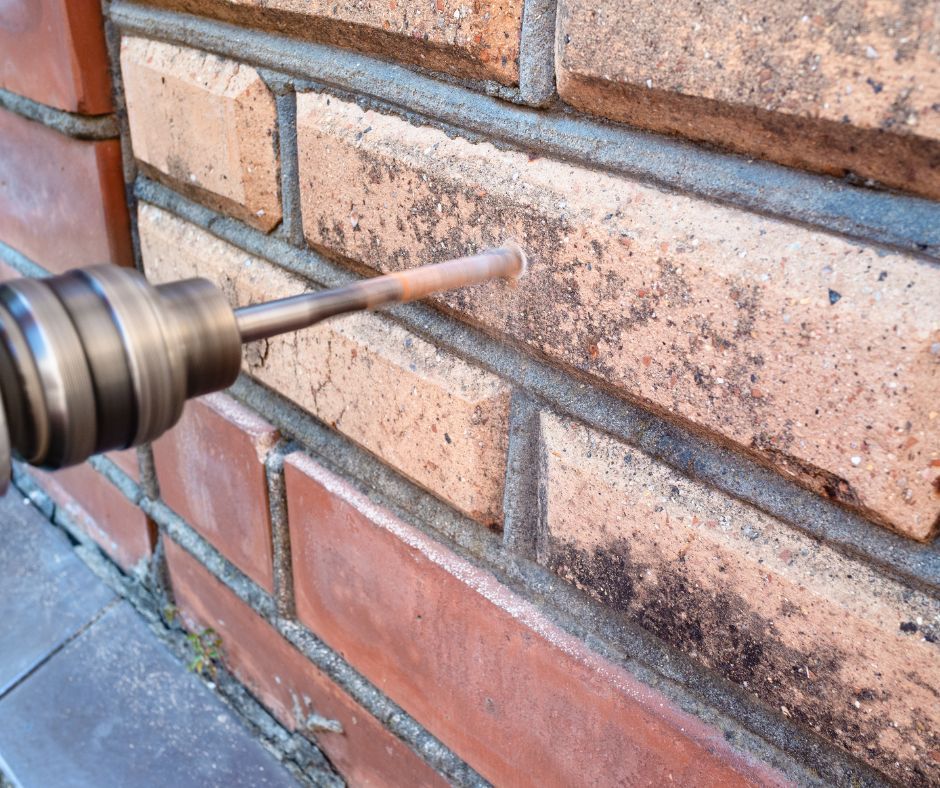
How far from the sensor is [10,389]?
310mm

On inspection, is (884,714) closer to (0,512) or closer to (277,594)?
(277,594)

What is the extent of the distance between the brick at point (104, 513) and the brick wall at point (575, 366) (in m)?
0.29

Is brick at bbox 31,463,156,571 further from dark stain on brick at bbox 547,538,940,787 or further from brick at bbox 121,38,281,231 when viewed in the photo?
dark stain on brick at bbox 547,538,940,787

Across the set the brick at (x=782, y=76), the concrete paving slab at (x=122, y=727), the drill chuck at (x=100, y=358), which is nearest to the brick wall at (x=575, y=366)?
the brick at (x=782, y=76)

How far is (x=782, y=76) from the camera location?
0.38 metres

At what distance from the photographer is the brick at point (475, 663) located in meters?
0.56

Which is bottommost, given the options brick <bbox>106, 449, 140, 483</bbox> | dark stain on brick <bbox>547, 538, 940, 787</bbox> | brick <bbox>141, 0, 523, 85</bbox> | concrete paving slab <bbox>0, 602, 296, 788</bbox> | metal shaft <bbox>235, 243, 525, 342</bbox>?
concrete paving slab <bbox>0, 602, 296, 788</bbox>

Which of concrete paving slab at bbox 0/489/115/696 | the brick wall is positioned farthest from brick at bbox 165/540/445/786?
concrete paving slab at bbox 0/489/115/696

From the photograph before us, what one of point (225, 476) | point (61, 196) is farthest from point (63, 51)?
point (225, 476)

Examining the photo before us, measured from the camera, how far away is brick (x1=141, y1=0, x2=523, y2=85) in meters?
0.50

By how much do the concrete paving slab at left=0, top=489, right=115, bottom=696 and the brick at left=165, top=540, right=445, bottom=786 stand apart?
15 centimetres

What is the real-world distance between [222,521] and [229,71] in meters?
0.47

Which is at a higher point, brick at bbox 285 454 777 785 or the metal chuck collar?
the metal chuck collar

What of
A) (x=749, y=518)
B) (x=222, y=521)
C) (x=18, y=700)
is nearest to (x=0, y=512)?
(x=18, y=700)
